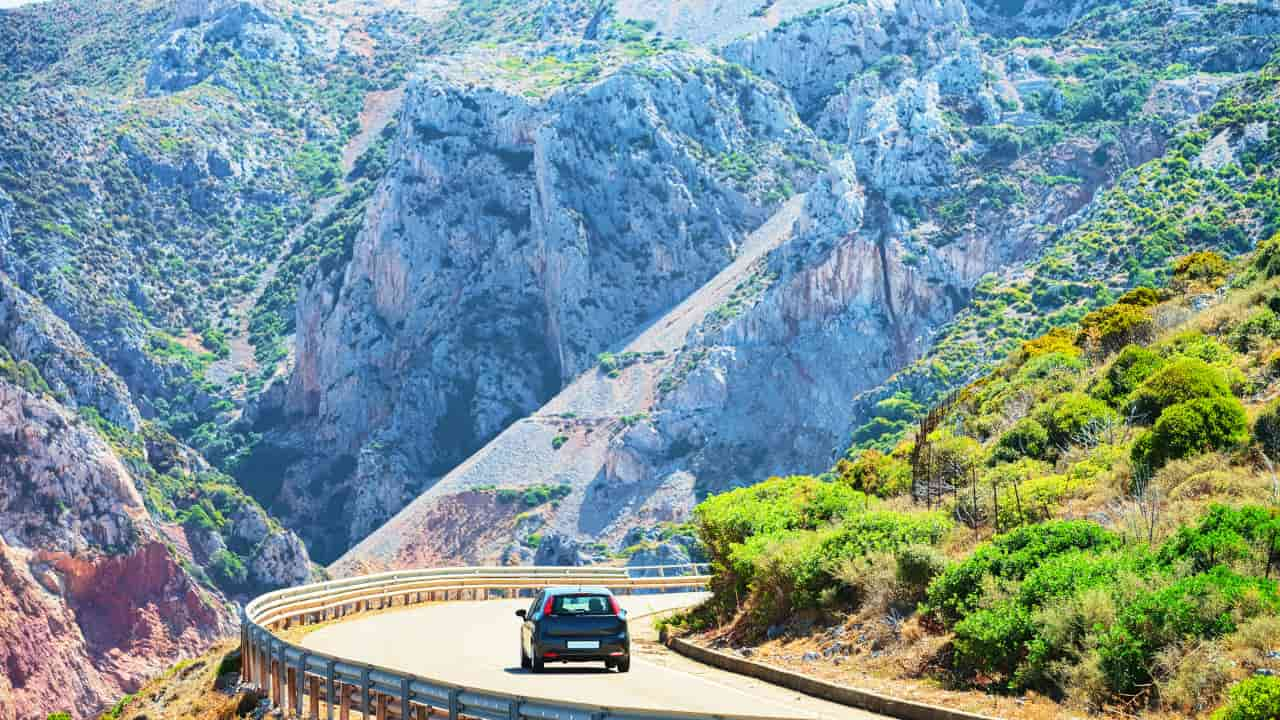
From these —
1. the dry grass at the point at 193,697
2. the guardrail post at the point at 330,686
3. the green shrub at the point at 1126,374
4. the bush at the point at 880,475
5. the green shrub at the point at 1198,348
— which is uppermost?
the green shrub at the point at 1198,348

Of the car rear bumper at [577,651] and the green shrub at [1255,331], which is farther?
the green shrub at [1255,331]

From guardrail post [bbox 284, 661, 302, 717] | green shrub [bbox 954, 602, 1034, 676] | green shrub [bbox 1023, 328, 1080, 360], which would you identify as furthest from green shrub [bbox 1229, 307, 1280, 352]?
guardrail post [bbox 284, 661, 302, 717]

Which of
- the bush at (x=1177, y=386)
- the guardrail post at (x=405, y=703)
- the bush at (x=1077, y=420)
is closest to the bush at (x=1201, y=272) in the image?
the bush at (x=1077, y=420)

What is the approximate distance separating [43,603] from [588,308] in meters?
65.7

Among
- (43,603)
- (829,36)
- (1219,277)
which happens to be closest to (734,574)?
(1219,277)

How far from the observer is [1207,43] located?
5689 inches

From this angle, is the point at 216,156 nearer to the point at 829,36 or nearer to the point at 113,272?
the point at 113,272

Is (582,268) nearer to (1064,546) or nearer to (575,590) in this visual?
(575,590)

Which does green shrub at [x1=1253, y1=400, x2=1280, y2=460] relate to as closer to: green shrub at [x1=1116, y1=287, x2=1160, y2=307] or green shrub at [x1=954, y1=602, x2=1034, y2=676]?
green shrub at [x1=954, y1=602, x2=1034, y2=676]

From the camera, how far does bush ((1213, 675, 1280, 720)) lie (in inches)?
561

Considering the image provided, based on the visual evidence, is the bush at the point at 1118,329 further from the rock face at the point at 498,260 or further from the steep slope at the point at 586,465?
the rock face at the point at 498,260

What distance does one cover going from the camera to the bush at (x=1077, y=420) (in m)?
33.2

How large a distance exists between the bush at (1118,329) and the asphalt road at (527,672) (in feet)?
51.2

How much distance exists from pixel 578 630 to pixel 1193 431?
1116 centimetres
